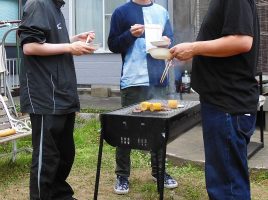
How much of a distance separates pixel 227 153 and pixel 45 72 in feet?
5.05

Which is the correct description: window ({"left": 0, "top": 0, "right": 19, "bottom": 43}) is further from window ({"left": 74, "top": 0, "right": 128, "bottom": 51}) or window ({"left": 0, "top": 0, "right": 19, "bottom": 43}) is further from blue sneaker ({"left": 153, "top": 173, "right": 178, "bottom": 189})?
blue sneaker ({"left": 153, "top": 173, "right": 178, "bottom": 189})

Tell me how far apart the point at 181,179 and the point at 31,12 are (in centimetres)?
238

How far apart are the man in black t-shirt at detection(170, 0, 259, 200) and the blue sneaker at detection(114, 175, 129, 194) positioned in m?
1.58

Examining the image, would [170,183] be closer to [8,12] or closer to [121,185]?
[121,185]

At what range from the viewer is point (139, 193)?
4.39 metres

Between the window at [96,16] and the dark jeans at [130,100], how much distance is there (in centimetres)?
641

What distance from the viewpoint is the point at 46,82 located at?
3.50m

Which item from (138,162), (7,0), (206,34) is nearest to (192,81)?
(206,34)

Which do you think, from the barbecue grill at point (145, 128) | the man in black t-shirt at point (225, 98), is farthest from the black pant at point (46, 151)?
the man in black t-shirt at point (225, 98)

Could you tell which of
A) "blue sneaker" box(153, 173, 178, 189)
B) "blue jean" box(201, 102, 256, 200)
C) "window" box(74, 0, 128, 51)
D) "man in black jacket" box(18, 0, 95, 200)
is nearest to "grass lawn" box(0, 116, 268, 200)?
"blue sneaker" box(153, 173, 178, 189)

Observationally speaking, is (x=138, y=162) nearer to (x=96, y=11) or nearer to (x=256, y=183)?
(x=256, y=183)

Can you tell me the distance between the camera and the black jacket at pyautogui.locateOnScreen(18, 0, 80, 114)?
3.43 m

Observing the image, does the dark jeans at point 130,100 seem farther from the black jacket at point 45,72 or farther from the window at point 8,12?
the window at point 8,12

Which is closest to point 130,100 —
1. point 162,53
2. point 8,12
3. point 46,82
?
point 46,82
